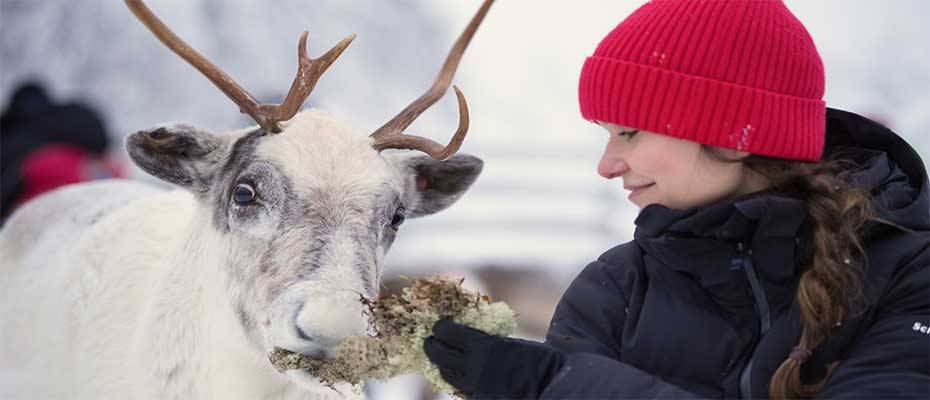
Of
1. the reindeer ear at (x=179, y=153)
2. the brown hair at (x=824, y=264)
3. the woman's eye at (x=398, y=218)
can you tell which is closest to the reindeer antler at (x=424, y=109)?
the woman's eye at (x=398, y=218)

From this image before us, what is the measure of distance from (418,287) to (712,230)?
0.66 meters

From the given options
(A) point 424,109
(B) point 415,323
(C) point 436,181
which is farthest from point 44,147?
(B) point 415,323

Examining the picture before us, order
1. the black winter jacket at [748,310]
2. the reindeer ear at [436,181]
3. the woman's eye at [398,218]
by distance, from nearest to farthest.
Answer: the black winter jacket at [748,310] → the woman's eye at [398,218] → the reindeer ear at [436,181]

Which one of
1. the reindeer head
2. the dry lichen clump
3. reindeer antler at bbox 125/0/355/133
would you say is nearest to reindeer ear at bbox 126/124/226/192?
the reindeer head

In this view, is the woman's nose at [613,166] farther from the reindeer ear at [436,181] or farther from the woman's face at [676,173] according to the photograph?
the reindeer ear at [436,181]

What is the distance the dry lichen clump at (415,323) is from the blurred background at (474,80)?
24.5 feet

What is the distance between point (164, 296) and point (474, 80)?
14.6m

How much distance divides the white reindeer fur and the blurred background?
590 cm

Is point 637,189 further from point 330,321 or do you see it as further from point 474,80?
point 474,80

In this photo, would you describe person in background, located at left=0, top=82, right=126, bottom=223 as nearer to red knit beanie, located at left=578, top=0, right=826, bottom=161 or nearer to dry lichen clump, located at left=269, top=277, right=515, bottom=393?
dry lichen clump, located at left=269, top=277, right=515, bottom=393

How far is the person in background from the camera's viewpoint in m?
7.54

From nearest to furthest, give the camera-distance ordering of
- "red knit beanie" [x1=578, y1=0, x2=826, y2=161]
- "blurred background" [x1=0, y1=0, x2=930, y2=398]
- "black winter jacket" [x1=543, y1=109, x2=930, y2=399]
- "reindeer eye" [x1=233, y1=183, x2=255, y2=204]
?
"black winter jacket" [x1=543, y1=109, x2=930, y2=399] < "red knit beanie" [x1=578, y1=0, x2=826, y2=161] < "reindeer eye" [x1=233, y1=183, x2=255, y2=204] < "blurred background" [x1=0, y1=0, x2=930, y2=398]

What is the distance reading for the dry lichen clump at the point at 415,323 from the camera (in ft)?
7.16

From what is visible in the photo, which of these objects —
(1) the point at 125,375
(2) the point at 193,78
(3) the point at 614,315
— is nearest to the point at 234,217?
(1) the point at 125,375
